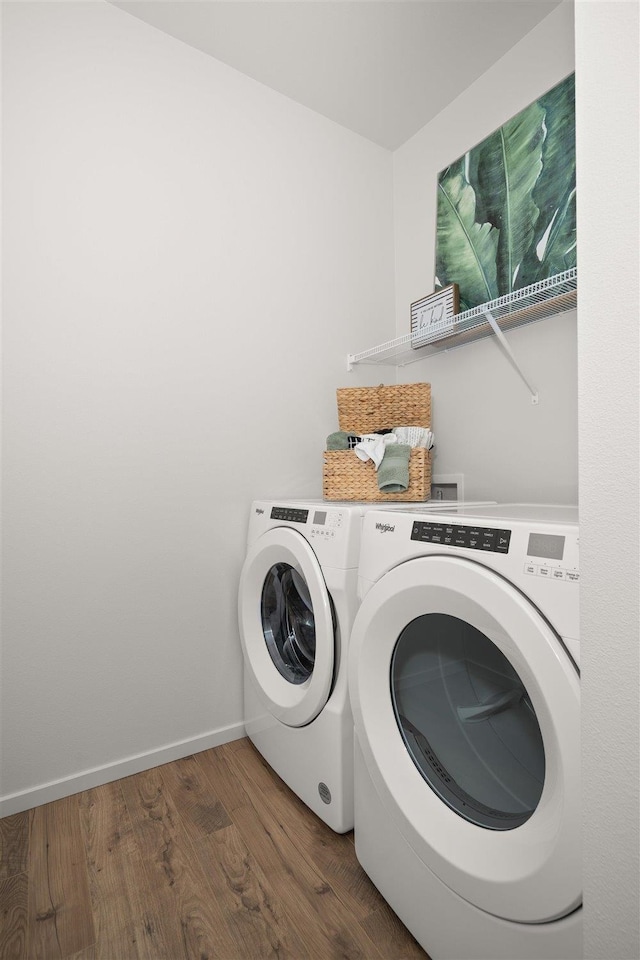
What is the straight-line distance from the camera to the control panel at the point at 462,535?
84cm

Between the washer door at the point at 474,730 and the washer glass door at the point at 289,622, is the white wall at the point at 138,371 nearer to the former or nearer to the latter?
the washer glass door at the point at 289,622

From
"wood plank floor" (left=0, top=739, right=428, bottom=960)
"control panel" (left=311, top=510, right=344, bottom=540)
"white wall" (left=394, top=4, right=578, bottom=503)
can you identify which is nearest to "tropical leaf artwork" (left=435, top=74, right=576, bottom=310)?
"white wall" (left=394, top=4, right=578, bottom=503)

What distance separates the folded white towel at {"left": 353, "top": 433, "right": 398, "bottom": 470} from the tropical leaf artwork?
666 mm

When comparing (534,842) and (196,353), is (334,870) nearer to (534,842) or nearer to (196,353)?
(534,842)

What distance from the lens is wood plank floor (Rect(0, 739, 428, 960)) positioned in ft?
3.40

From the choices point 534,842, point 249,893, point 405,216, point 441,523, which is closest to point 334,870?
point 249,893

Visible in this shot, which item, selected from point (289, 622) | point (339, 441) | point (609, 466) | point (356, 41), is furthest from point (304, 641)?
point (356, 41)

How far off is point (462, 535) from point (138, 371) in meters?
1.28

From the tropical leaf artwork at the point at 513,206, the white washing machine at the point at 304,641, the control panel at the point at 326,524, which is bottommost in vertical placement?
the white washing machine at the point at 304,641

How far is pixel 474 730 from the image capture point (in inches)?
38.9

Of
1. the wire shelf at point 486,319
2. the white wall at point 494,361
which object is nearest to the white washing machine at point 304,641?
the white wall at point 494,361

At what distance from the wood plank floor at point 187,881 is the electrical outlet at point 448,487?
Answer: 1.25 m

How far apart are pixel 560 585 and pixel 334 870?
102 cm

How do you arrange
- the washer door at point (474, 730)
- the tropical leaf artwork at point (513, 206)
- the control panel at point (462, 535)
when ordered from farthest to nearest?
the tropical leaf artwork at point (513, 206) < the control panel at point (462, 535) < the washer door at point (474, 730)
